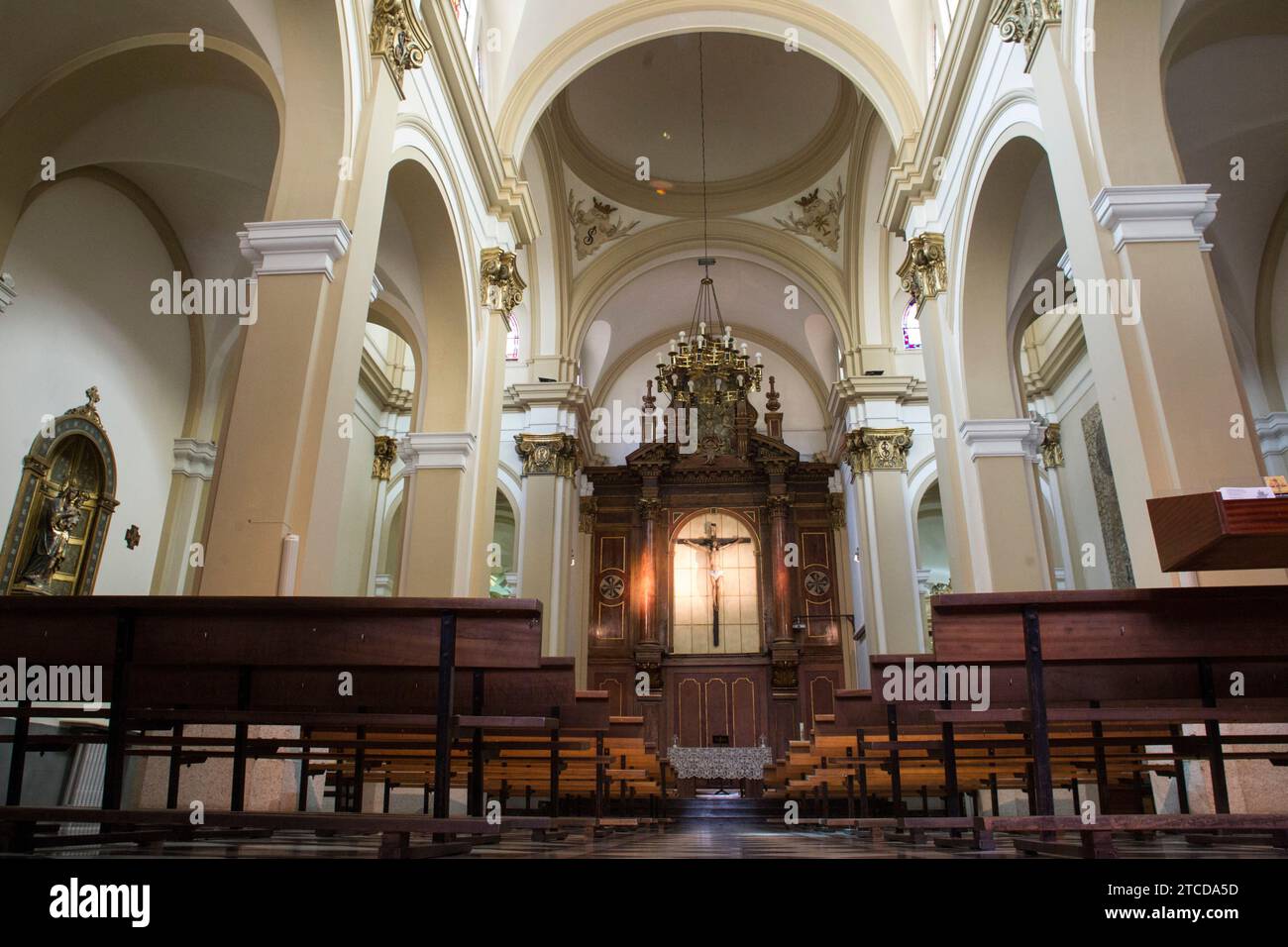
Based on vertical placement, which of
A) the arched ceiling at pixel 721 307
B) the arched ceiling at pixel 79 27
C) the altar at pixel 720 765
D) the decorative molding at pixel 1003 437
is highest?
the arched ceiling at pixel 721 307

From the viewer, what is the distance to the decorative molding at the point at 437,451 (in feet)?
27.2

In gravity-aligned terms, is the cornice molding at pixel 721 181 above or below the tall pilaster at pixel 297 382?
above

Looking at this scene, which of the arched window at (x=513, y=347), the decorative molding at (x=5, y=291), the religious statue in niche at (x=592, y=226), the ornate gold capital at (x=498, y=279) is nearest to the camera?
the decorative molding at (x=5, y=291)

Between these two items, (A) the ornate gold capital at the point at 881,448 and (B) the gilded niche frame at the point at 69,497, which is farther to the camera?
(A) the ornate gold capital at the point at 881,448

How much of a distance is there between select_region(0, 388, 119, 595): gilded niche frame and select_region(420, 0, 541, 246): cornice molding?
4.34 meters

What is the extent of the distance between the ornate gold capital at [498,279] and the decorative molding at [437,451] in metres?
1.60

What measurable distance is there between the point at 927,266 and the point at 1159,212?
144 inches

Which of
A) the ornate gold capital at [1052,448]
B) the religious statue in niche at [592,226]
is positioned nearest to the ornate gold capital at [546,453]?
the religious statue in niche at [592,226]

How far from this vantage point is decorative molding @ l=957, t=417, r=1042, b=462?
7.80 m

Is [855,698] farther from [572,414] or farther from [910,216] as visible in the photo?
[572,414]

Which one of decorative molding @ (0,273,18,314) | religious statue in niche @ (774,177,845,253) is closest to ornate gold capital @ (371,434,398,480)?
decorative molding @ (0,273,18,314)

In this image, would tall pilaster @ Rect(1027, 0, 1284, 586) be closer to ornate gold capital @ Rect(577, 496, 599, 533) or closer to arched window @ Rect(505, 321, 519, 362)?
arched window @ Rect(505, 321, 519, 362)

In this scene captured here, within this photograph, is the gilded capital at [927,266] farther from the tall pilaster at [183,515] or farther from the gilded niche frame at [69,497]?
the gilded niche frame at [69,497]
